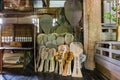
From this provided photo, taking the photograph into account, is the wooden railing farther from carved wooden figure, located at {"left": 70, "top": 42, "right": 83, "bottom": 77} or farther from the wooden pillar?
carved wooden figure, located at {"left": 70, "top": 42, "right": 83, "bottom": 77}

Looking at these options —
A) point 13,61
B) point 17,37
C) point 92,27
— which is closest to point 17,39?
point 17,37

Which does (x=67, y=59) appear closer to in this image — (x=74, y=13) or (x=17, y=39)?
(x=74, y=13)

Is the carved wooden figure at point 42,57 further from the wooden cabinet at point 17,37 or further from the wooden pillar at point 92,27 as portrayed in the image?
the wooden pillar at point 92,27

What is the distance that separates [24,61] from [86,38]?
218cm

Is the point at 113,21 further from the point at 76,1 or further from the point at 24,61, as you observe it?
the point at 24,61

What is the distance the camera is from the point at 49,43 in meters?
6.68

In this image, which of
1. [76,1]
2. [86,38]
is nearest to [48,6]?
[76,1]

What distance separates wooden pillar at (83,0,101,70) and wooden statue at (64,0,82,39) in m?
0.42

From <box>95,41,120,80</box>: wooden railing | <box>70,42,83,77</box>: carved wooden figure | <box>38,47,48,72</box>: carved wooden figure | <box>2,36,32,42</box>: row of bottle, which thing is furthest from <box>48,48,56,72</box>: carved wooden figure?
<box>95,41,120,80</box>: wooden railing

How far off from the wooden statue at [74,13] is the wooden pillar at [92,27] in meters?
Answer: 0.42

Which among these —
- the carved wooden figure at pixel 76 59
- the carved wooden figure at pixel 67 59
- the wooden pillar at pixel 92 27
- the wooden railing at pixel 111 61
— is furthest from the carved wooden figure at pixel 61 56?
the wooden railing at pixel 111 61

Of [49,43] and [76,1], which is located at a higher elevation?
[76,1]

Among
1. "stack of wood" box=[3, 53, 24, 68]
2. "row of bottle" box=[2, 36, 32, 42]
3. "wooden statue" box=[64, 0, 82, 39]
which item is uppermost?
→ "wooden statue" box=[64, 0, 82, 39]

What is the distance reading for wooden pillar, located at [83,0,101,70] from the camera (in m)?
6.36
